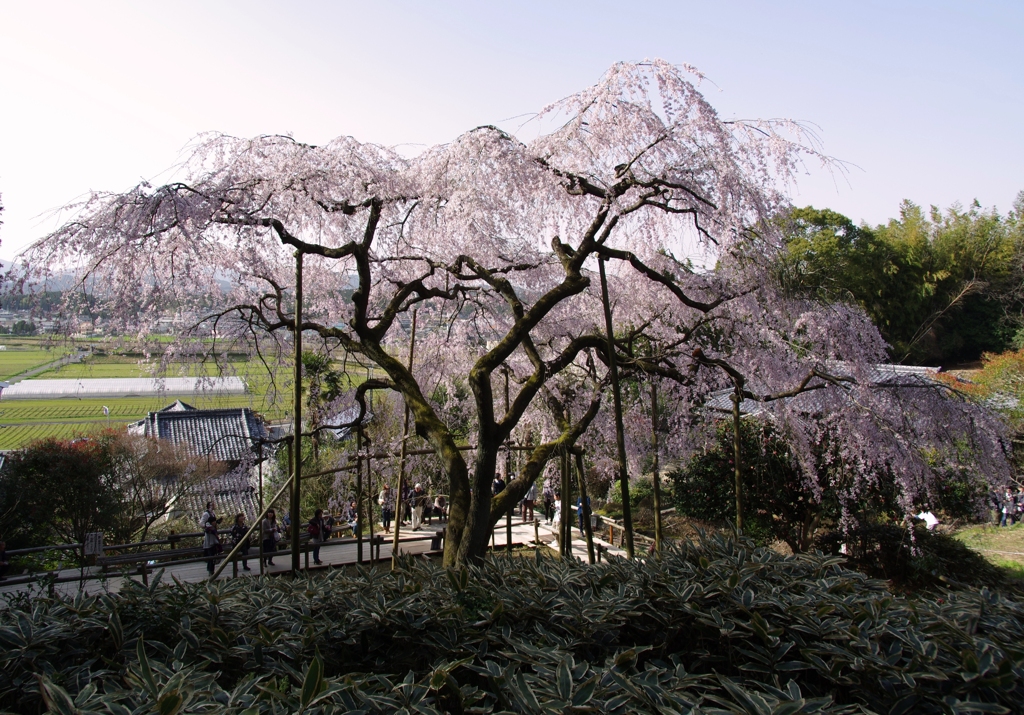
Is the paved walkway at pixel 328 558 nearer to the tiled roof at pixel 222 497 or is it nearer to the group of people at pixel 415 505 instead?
the group of people at pixel 415 505

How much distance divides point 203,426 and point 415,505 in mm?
10992

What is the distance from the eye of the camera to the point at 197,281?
614 centimetres

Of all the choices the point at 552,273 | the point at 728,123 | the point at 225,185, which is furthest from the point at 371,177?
the point at 728,123

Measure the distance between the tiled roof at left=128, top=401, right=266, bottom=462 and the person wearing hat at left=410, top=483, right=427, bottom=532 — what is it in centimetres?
832

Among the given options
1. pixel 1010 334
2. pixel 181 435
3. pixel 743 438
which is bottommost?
pixel 181 435

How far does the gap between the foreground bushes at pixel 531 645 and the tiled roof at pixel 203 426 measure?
1728 cm

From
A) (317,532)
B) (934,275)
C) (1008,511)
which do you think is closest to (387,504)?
(317,532)

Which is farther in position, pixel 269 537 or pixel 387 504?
pixel 387 504

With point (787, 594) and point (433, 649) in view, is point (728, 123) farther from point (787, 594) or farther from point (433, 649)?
point (433, 649)

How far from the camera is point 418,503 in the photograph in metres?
12.0

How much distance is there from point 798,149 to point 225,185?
477cm

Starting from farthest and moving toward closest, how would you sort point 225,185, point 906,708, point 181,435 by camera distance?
point 181,435
point 225,185
point 906,708

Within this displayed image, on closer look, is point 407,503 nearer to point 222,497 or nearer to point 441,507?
point 441,507

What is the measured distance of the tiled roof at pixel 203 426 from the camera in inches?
744
